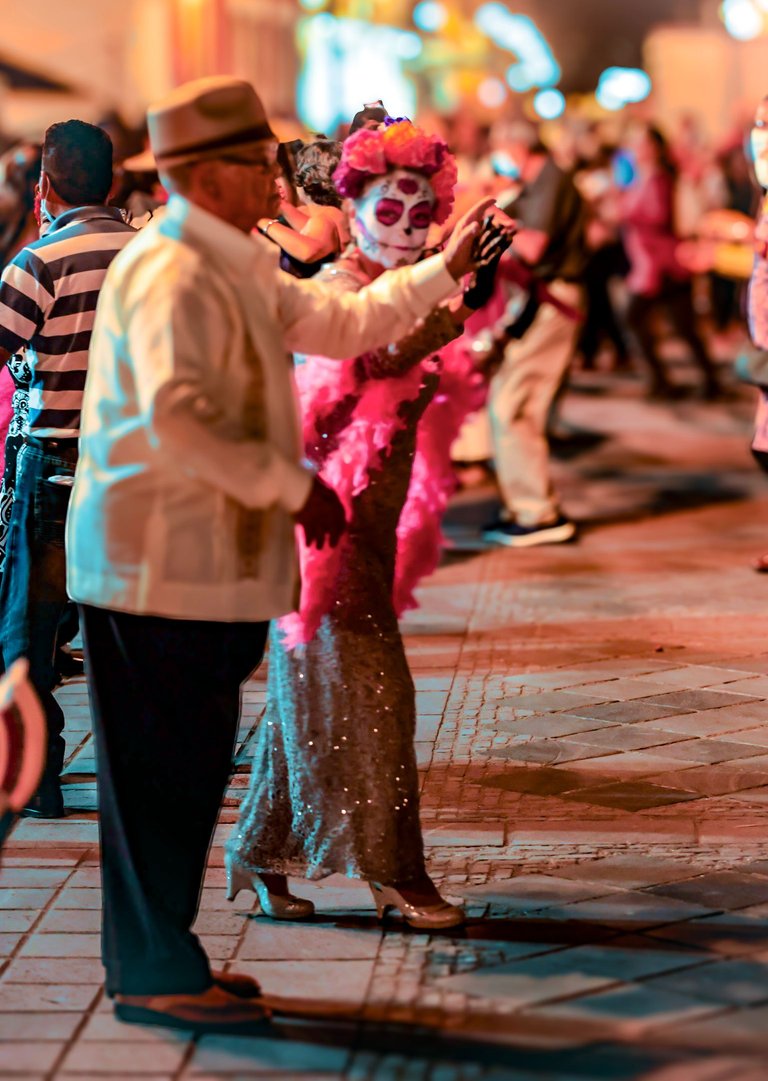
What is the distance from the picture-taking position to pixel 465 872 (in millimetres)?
5113

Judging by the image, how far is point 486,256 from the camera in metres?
4.34

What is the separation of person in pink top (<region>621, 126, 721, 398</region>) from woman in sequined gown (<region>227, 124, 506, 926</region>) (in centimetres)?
1134

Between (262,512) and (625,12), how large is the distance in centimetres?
6436

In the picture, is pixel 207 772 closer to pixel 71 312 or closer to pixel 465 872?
pixel 465 872

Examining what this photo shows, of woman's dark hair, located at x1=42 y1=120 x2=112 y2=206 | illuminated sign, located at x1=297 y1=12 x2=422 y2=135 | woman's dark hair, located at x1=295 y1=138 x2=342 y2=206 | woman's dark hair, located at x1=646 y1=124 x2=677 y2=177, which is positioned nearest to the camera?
woman's dark hair, located at x1=295 y1=138 x2=342 y2=206

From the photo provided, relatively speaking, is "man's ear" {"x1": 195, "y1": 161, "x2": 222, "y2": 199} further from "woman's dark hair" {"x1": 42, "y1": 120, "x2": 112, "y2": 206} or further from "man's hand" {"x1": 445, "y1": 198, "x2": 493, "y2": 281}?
"woman's dark hair" {"x1": 42, "y1": 120, "x2": 112, "y2": 206}

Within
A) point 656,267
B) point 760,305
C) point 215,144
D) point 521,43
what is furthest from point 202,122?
point 521,43

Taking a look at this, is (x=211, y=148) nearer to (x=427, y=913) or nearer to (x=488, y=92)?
(x=427, y=913)

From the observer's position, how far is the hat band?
3.97m

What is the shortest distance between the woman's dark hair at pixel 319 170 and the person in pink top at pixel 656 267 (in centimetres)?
1055

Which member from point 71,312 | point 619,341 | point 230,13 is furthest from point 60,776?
point 230,13

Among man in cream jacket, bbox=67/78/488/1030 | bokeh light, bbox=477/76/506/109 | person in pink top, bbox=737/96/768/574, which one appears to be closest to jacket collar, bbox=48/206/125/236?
man in cream jacket, bbox=67/78/488/1030

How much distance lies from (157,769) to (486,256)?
1.37 metres

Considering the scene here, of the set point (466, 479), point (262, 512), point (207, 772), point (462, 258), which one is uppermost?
point (462, 258)
